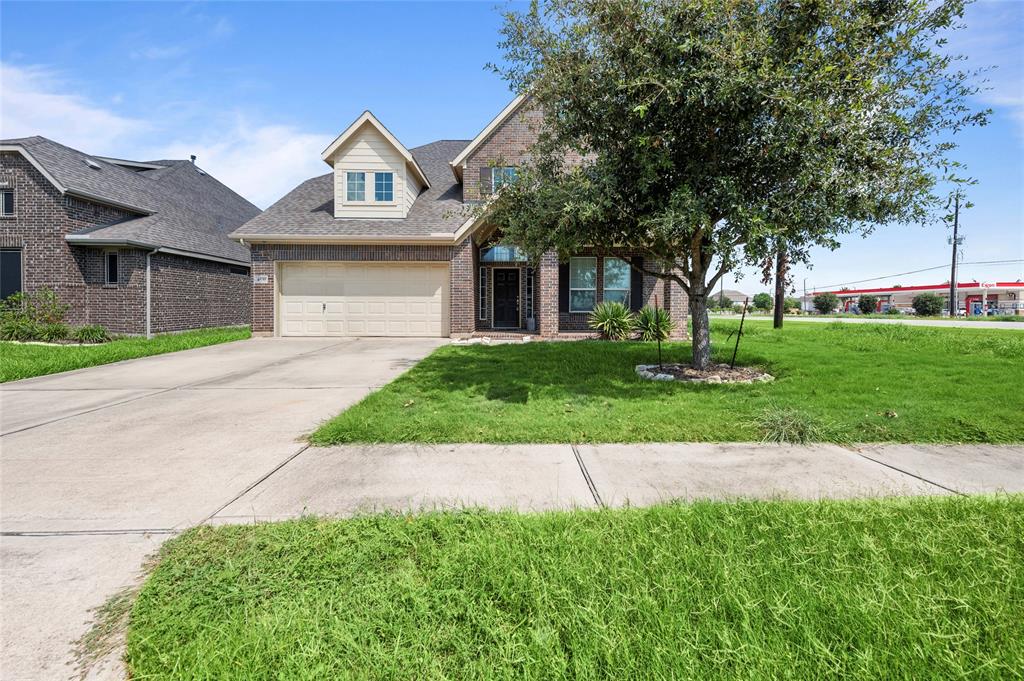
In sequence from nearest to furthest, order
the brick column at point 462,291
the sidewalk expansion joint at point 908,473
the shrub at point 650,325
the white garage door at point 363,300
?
the sidewalk expansion joint at point 908,473 < the shrub at point 650,325 < the brick column at point 462,291 < the white garage door at point 363,300

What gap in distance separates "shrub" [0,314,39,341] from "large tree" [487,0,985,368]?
16969mm

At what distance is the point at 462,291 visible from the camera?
14.8m

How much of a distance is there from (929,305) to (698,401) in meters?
47.2

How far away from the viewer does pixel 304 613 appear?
2006 millimetres

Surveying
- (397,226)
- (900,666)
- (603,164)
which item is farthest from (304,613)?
(397,226)

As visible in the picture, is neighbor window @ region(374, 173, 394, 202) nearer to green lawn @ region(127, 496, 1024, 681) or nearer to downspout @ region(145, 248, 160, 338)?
downspout @ region(145, 248, 160, 338)

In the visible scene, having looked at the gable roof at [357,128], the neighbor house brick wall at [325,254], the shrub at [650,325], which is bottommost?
the shrub at [650,325]

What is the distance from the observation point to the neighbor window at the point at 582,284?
15.7 meters

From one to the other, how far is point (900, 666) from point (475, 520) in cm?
203

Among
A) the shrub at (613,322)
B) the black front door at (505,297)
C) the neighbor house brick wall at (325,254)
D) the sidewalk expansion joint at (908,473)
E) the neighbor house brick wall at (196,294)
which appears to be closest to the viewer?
the sidewalk expansion joint at (908,473)

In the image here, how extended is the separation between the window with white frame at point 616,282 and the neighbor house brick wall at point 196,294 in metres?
15.4

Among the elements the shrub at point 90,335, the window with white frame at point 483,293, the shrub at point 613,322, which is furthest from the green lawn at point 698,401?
the shrub at point 90,335

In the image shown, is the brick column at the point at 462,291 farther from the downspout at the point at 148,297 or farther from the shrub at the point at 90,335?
the shrub at the point at 90,335

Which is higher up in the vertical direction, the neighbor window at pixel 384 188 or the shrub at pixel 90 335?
the neighbor window at pixel 384 188
